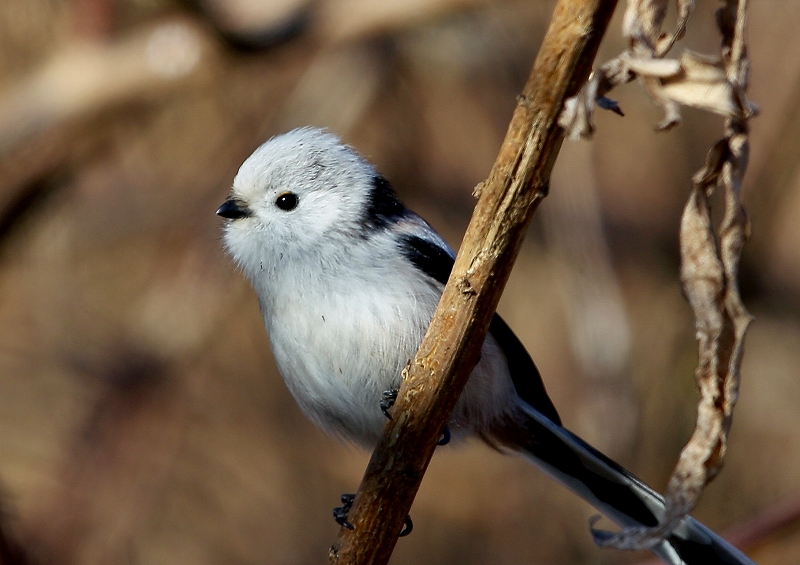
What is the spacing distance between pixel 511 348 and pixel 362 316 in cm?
59

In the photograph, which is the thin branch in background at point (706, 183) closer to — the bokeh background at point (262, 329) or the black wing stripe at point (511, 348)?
the black wing stripe at point (511, 348)

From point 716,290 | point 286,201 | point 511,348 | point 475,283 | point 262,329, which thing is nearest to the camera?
point 716,290

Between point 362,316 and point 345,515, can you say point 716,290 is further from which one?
point 345,515

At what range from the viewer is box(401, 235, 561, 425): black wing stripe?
2.25m

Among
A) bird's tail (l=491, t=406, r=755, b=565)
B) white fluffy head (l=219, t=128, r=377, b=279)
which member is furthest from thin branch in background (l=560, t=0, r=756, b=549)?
white fluffy head (l=219, t=128, r=377, b=279)

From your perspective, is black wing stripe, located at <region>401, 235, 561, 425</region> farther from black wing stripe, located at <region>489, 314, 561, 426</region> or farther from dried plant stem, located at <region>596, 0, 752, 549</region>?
dried plant stem, located at <region>596, 0, 752, 549</region>

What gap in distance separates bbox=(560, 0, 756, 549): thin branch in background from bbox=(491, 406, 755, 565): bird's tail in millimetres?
861

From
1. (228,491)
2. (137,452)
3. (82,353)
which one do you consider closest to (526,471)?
(228,491)

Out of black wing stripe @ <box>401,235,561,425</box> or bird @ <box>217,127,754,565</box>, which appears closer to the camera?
bird @ <box>217,127,754,565</box>

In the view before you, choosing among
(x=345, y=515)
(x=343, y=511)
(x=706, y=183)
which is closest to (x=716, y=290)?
(x=706, y=183)

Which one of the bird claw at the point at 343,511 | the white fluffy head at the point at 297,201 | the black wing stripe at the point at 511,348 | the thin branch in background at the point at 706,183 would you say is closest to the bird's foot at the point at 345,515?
the bird claw at the point at 343,511

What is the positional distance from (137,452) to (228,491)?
2.69 ft

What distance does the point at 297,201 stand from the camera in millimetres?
2244

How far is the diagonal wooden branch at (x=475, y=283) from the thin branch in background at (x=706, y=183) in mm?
77
